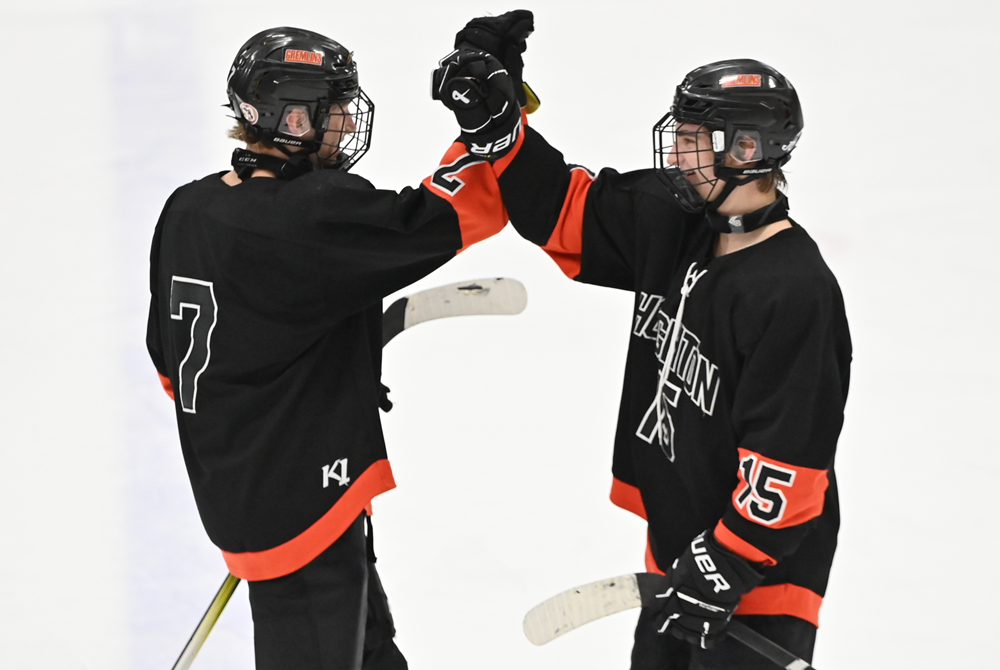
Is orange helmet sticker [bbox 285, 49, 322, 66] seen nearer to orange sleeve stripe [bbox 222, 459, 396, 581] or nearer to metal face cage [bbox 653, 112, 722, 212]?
metal face cage [bbox 653, 112, 722, 212]

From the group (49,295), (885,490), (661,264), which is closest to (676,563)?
(661,264)

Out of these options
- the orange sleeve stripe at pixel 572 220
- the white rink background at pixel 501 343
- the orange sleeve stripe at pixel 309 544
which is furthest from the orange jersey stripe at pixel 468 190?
the white rink background at pixel 501 343

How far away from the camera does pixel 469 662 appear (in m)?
2.61

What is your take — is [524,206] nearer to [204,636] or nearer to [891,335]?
[204,636]

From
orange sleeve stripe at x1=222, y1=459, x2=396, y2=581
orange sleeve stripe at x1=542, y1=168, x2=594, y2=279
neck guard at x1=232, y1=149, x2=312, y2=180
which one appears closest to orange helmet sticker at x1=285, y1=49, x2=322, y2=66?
neck guard at x1=232, y1=149, x2=312, y2=180

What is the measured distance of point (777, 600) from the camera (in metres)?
1.84

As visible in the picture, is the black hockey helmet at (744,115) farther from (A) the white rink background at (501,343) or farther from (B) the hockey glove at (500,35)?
(A) the white rink background at (501,343)

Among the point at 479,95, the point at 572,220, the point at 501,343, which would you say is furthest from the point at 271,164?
the point at 501,343

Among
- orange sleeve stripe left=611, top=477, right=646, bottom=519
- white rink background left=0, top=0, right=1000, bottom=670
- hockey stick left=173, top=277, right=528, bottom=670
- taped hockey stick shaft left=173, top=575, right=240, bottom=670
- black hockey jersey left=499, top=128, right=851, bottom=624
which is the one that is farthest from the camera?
white rink background left=0, top=0, right=1000, bottom=670

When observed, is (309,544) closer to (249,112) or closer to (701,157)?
(249,112)

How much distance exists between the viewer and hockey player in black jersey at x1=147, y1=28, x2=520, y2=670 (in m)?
1.82

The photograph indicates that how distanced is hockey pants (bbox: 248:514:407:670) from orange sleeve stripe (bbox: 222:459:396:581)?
22mm

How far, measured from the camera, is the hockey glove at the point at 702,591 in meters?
1.72

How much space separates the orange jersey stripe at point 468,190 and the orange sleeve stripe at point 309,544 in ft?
1.56
